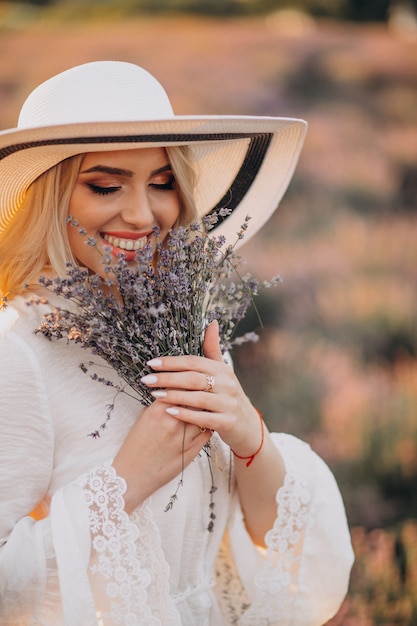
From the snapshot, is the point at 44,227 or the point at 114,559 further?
the point at 44,227

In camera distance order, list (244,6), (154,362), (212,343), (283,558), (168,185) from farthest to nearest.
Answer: (244,6) < (283,558) < (168,185) < (212,343) < (154,362)

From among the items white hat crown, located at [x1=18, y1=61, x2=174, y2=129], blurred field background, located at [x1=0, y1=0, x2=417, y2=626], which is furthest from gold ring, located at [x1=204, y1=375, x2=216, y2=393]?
blurred field background, located at [x1=0, y1=0, x2=417, y2=626]

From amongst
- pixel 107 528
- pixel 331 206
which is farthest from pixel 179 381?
pixel 331 206

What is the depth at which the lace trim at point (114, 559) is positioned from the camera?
5.36 feet

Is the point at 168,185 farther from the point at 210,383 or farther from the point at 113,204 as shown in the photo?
the point at 210,383

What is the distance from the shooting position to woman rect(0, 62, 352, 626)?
164 centimetres

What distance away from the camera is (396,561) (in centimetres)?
361

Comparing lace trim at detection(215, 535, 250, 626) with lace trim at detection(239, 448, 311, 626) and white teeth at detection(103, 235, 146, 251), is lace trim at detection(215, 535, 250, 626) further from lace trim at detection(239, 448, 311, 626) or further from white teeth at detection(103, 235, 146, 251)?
white teeth at detection(103, 235, 146, 251)

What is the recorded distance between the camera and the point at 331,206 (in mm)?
6473

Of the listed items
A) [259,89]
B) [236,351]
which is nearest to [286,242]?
[236,351]

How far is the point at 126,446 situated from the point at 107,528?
0.58 ft

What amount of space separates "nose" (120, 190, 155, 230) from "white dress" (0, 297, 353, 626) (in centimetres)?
31

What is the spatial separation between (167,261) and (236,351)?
3.41m

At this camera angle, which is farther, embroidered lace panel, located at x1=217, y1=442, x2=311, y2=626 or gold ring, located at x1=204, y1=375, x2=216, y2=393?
embroidered lace panel, located at x1=217, y1=442, x2=311, y2=626
